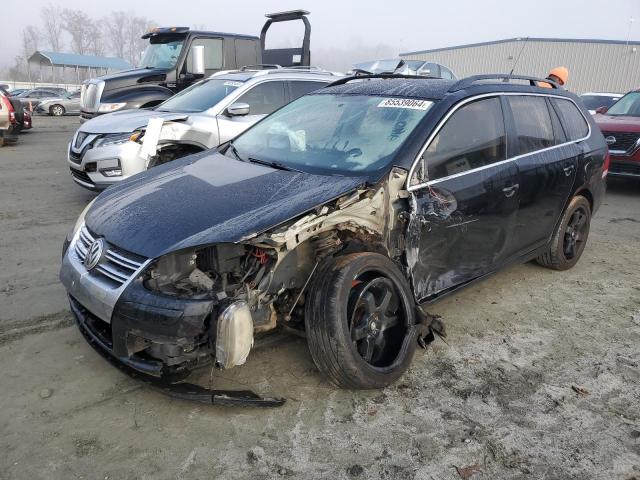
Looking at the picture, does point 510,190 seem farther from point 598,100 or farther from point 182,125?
point 598,100

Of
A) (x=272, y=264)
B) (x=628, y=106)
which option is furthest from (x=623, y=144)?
(x=272, y=264)

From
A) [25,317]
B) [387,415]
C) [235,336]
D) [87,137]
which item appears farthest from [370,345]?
[87,137]

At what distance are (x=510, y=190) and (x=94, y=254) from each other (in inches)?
112

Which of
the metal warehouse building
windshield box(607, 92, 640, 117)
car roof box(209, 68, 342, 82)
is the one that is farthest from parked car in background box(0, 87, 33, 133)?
the metal warehouse building

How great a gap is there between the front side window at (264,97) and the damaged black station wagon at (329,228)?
2701 mm

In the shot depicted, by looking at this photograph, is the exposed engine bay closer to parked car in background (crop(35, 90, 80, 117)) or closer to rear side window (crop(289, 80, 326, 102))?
rear side window (crop(289, 80, 326, 102))

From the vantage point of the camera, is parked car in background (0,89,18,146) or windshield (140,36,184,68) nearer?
windshield (140,36,184,68)

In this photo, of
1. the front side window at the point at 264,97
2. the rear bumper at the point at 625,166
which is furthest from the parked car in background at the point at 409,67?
the front side window at the point at 264,97

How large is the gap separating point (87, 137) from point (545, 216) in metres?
5.59

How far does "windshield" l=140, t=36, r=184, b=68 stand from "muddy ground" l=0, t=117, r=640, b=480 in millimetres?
7258

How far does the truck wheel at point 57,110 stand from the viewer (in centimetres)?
2783

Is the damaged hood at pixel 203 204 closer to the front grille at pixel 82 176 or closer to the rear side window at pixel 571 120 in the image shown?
the rear side window at pixel 571 120

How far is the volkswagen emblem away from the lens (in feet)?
9.36

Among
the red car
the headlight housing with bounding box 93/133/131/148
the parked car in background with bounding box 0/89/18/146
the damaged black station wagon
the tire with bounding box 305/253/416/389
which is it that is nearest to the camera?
the damaged black station wagon
